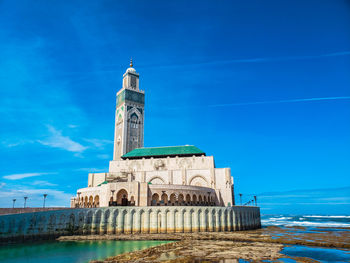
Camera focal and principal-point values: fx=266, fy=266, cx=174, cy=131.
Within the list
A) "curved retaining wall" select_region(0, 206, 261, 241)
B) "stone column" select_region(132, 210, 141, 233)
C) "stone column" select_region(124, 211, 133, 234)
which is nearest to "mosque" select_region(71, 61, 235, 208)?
"stone column" select_region(132, 210, 141, 233)

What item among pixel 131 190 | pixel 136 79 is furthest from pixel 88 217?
pixel 136 79

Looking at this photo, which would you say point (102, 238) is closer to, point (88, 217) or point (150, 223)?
point (88, 217)

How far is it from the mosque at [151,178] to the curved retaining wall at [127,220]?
4.75 metres

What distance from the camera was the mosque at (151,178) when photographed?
151 feet

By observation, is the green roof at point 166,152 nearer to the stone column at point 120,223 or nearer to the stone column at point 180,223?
the stone column at point 180,223

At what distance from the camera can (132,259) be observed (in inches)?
866

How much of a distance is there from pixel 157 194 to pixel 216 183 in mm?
16404

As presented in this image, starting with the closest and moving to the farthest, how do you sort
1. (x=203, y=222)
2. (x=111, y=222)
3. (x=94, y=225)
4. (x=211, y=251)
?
(x=211, y=251)
(x=94, y=225)
(x=111, y=222)
(x=203, y=222)

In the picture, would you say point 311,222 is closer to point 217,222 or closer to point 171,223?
point 217,222

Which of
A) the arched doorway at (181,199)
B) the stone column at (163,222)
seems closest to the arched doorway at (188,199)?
the arched doorway at (181,199)

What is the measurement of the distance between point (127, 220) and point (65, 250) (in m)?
12.0

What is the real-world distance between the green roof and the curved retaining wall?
2188cm

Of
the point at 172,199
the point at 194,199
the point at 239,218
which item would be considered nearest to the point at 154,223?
the point at 172,199

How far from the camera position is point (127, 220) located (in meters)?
39.3
